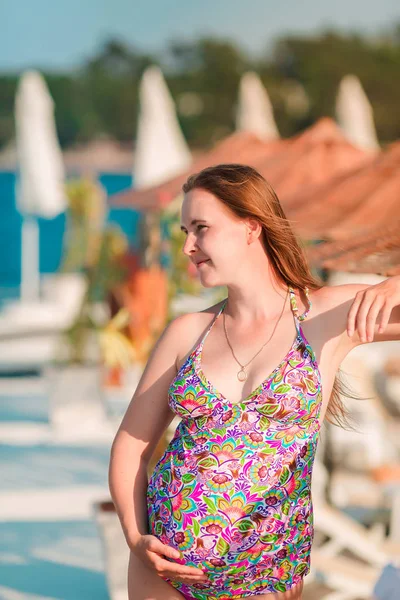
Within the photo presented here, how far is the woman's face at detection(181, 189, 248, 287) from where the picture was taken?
1.97 meters

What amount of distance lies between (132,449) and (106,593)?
304 cm

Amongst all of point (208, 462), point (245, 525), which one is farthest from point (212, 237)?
point (245, 525)

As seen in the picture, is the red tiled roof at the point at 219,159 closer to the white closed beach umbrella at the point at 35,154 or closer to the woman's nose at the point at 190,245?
the woman's nose at the point at 190,245

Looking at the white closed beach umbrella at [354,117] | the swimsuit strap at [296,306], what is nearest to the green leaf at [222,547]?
the swimsuit strap at [296,306]

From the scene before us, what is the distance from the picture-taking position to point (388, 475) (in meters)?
5.38

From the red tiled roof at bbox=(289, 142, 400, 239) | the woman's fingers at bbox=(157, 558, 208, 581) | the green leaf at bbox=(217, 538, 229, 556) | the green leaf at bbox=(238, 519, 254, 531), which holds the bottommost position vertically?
the red tiled roof at bbox=(289, 142, 400, 239)

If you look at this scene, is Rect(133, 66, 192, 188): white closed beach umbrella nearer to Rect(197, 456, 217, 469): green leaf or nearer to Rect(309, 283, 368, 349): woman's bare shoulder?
Rect(309, 283, 368, 349): woman's bare shoulder

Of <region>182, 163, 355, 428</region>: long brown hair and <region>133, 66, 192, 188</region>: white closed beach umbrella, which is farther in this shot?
<region>133, 66, 192, 188</region>: white closed beach umbrella

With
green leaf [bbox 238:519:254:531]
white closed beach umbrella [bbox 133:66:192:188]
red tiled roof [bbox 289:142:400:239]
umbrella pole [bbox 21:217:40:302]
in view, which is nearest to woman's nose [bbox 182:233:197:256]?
green leaf [bbox 238:519:254:531]

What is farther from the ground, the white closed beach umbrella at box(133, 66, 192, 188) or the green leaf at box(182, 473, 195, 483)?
the green leaf at box(182, 473, 195, 483)

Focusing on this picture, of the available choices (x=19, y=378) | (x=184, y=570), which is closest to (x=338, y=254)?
(x=184, y=570)

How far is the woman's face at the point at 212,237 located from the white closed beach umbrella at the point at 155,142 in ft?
41.0

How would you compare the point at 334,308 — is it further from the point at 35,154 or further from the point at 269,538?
the point at 35,154

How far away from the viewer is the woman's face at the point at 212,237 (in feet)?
6.47
